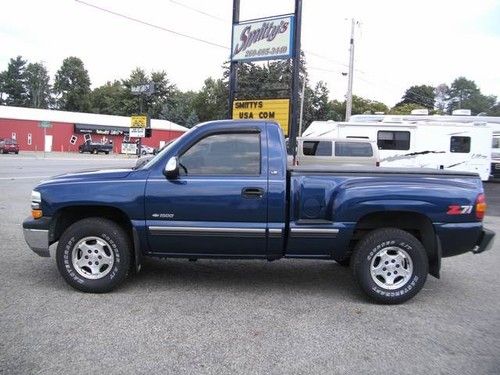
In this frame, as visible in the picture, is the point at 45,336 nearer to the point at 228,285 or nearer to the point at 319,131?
the point at 228,285

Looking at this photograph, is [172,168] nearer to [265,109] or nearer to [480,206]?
[480,206]

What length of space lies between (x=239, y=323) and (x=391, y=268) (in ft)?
5.92

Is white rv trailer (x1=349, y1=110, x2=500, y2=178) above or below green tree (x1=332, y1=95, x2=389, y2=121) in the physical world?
below

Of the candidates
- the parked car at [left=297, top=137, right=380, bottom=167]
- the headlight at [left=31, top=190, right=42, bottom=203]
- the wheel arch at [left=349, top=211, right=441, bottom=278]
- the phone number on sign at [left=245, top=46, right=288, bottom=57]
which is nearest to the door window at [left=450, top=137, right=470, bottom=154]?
the parked car at [left=297, top=137, right=380, bottom=167]

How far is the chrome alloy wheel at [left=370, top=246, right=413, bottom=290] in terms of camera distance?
5.31 metres

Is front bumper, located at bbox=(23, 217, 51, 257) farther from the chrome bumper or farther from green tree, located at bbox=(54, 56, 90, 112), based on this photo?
green tree, located at bbox=(54, 56, 90, 112)

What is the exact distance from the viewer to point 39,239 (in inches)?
212

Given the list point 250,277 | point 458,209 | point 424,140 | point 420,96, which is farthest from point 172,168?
point 420,96

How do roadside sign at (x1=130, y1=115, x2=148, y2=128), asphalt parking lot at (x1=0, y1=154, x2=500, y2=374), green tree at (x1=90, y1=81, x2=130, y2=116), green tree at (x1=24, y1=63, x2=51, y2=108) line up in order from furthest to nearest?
1. green tree at (x1=24, y1=63, x2=51, y2=108)
2. green tree at (x1=90, y1=81, x2=130, y2=116)
3. roadside sign at (x1=130, y1=115, x2=148, y2=128)
4. asphalt parking lot at (x1=0, y1=154, x2=500, y2=374)

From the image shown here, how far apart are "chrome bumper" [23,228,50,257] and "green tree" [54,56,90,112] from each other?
10961cm

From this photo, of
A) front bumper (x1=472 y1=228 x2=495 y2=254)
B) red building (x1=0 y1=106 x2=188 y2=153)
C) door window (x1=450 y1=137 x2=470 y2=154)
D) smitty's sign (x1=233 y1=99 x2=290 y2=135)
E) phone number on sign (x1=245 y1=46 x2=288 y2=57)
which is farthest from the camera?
red building (x1=0 y1=106 x2=188 y2=153)

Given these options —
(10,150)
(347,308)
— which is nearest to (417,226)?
(347,308)

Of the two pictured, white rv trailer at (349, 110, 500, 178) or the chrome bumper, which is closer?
the chrome bumper

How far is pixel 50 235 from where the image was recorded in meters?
5.41
